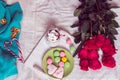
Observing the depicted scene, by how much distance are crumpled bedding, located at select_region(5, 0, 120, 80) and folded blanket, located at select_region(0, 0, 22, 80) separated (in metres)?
0.03

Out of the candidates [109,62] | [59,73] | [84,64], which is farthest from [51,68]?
[109,62]

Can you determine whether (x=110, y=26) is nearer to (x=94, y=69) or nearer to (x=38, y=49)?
(x=94, y=69)

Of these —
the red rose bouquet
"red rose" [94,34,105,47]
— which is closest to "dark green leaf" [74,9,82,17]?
the red rose bouquet

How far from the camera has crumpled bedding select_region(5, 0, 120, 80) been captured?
100 cm

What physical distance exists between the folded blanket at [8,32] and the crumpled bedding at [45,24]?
1.1 inches

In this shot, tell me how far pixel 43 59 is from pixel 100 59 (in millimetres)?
255

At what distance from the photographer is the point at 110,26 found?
1.05 meters

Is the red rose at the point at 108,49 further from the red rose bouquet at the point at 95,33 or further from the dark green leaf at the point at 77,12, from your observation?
the dark green leaf at the point at 77,12

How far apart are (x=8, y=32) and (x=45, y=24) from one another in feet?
0.58

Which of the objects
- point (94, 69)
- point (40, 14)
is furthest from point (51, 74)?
point (40, 14)

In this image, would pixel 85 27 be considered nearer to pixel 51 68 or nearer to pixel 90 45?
pixel 90 45

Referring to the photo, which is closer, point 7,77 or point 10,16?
point 7,77

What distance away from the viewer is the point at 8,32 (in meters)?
1.06

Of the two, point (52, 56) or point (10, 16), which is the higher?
point (10, 16)
